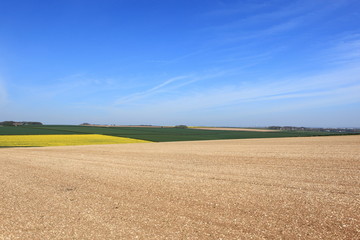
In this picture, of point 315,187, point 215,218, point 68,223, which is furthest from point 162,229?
point 315,187

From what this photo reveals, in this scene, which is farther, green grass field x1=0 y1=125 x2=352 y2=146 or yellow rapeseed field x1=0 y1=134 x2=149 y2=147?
green grass field x1=0 y1=125 x2=352 y2=146

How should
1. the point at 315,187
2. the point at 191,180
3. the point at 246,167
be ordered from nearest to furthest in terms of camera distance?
the point at 315,187, the point at 191,180, the point at 246,167

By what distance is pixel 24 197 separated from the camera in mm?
9398

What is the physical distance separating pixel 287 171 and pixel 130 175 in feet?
27.7

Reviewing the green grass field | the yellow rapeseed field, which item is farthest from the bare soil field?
the green grass field

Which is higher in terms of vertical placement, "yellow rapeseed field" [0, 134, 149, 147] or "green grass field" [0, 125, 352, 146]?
"green grass field" [0, 125, 352, 146]

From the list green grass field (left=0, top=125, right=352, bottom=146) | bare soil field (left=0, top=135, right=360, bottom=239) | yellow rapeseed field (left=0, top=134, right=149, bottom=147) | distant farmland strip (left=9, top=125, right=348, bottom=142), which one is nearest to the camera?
bare soil field (left=0, top=135, right=360, bottom=239)

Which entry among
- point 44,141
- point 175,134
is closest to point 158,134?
point 175,134

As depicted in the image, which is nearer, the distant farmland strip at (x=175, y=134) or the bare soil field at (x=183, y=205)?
the bare soil field at (x=183, y=205)

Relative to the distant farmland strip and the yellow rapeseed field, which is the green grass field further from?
the yellow rapeseed field

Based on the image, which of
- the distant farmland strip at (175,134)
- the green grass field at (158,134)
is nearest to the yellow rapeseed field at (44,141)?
the green grass field at (158,134)

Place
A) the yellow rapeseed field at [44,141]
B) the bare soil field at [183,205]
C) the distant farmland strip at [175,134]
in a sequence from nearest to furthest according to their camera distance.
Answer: the bare soil field at [183,205] → the yellow rapeseed field at [44,141] → the distant farmland strip at [175,134]

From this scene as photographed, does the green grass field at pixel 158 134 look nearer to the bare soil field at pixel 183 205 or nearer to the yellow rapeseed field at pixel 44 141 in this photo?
the yellow rapeseed field at pixel 44 141

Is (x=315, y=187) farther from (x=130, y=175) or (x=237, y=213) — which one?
(x=130, y=175)
